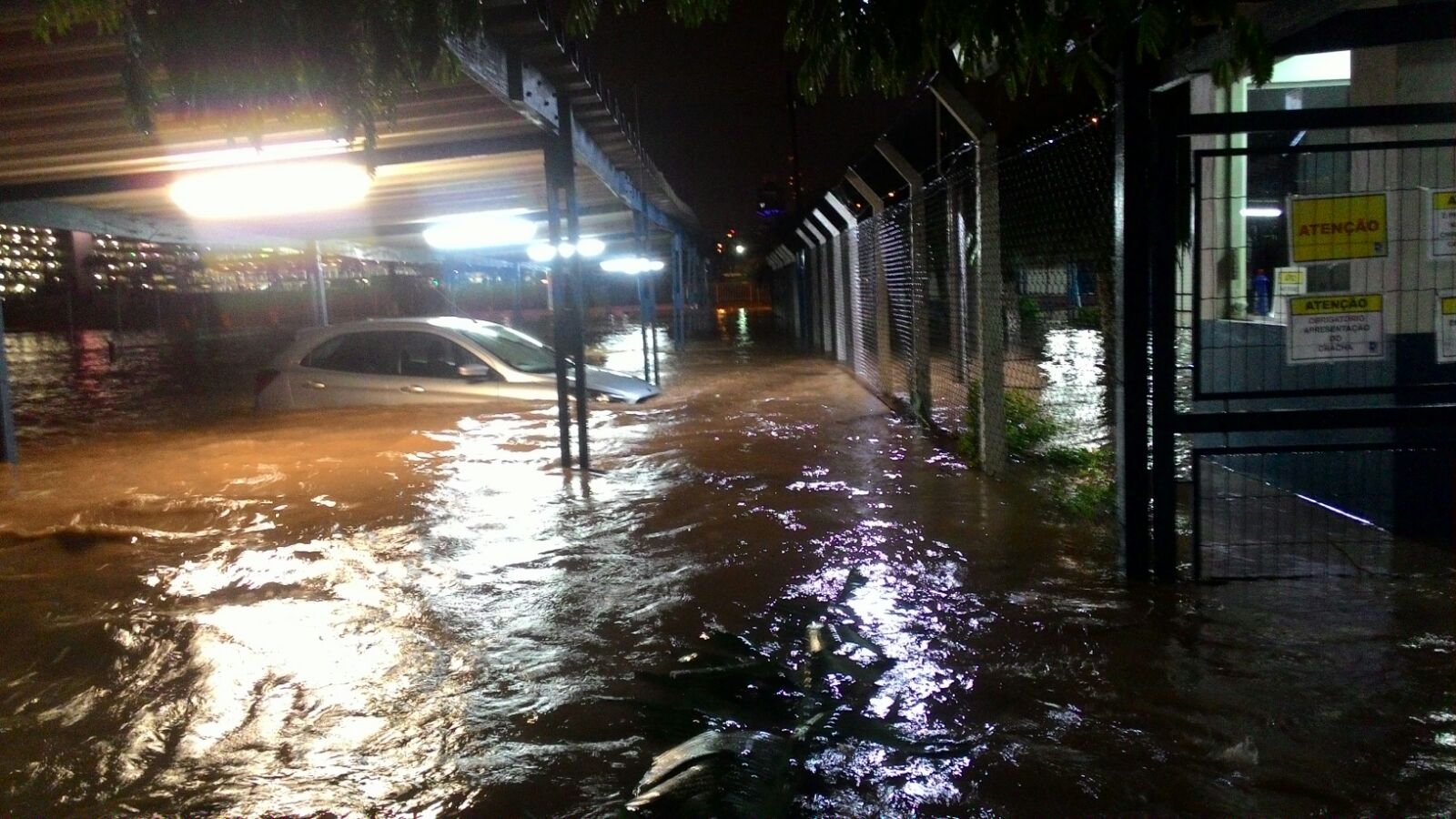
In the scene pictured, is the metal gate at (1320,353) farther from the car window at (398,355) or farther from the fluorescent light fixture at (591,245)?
the fluorescent light fixture at (591,245)

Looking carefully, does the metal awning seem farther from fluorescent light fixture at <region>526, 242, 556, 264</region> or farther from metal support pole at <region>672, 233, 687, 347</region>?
metal support pole at <region>672, 233, 687, 347</region>

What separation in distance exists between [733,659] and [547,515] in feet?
10.0

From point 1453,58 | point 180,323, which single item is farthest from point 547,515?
point 180,323

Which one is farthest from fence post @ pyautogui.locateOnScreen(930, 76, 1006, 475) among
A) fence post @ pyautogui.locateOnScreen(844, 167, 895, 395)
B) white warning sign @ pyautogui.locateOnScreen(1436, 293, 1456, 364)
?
fence post @ pyautogui.locateOnScreen(844, 167, 895, 395)

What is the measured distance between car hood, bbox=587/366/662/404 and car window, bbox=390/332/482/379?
138cm

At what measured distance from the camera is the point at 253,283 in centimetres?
4275

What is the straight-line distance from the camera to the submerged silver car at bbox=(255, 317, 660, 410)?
35.9 feet

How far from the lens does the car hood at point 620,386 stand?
11.7 meters

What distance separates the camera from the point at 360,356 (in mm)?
11227

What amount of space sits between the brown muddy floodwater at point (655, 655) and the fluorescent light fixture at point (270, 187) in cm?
310

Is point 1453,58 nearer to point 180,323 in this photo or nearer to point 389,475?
point 389,475

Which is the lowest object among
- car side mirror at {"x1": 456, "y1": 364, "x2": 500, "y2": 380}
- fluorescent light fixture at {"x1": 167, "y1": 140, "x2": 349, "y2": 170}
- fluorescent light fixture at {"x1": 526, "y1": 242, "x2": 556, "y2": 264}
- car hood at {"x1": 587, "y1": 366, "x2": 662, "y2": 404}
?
car hood at {"x1": 587, "y1": 366, "x2": 662, "y2": 404}

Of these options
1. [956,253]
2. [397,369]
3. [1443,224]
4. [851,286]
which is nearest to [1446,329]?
[1443,224]

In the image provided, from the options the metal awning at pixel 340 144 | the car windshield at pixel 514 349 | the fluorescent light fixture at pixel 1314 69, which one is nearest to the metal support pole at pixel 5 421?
the metal awning at pixel 340 144
